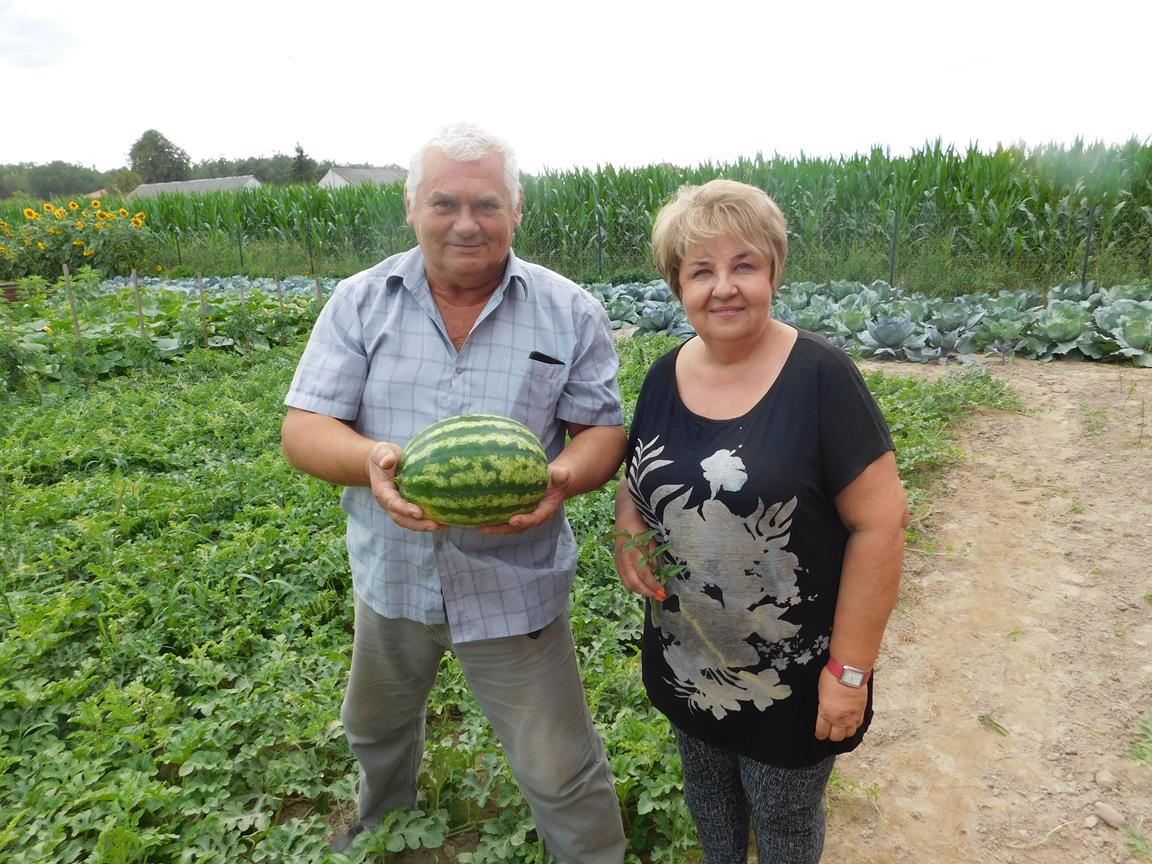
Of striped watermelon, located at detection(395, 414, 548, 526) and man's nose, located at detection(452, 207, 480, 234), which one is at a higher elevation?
man's nose, located at detection(452, 207, 480, 234)

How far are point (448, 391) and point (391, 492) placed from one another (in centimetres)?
36

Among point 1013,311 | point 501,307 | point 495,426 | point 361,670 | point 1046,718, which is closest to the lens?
point 495,426

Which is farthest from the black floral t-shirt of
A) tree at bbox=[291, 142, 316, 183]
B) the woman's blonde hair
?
tree at bbox=[291, 142, 316, 183]

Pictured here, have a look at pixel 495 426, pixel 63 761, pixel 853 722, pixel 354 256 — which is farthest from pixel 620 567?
pixel 354 256

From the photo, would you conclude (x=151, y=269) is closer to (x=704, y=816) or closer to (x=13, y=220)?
(x=13, y=220)

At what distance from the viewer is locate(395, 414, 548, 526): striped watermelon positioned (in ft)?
5.97

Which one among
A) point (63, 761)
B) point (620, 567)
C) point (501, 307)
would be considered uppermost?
point (501, 307)

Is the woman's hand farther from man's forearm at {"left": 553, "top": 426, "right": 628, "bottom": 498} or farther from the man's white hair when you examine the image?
the man's white hair

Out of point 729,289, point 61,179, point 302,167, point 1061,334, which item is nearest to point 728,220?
point 729,289

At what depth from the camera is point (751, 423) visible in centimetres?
177

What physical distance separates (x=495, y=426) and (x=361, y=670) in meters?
0.95

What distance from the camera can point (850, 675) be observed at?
177cm

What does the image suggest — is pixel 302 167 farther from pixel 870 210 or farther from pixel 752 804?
pixel 752 804

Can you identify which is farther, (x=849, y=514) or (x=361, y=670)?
(x=361, y=670)
